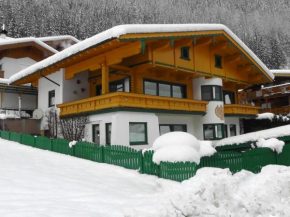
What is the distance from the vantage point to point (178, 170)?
9922mm

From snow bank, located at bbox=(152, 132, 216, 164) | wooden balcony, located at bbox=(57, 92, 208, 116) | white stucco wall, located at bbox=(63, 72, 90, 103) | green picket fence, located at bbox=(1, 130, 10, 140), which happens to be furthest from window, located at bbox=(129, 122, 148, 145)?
green picket fence, located at bbox=(1, 130, 10, 140)

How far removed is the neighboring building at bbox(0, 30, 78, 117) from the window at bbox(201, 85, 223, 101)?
13.6 metres

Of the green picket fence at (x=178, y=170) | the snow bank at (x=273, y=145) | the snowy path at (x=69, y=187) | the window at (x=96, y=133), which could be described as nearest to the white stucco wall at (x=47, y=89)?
the window at (x=96, y=133)

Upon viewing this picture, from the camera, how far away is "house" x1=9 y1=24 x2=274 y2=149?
16.0 m

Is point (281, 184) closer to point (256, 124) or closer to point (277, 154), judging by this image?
point (277, 154)

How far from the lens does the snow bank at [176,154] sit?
9.89 metres

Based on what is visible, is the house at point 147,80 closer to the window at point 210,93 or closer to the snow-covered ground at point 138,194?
the window at point 210,93

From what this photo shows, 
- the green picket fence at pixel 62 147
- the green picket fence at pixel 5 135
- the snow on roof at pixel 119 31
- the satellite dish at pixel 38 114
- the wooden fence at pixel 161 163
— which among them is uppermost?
the snow on roof at pixel 119 31

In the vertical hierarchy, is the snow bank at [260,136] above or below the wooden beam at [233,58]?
below

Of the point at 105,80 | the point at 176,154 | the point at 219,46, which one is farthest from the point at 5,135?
the point at 219,46

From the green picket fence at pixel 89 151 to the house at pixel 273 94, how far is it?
93.1ft

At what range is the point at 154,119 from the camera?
1773 cm

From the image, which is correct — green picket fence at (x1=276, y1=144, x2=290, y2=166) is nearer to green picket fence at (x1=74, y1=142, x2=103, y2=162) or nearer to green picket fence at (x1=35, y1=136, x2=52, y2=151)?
green picket fence at (x1=74, y1=142, x2=103, y2=162)

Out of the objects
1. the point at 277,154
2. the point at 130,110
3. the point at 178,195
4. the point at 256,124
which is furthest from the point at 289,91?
the point at 178,195
